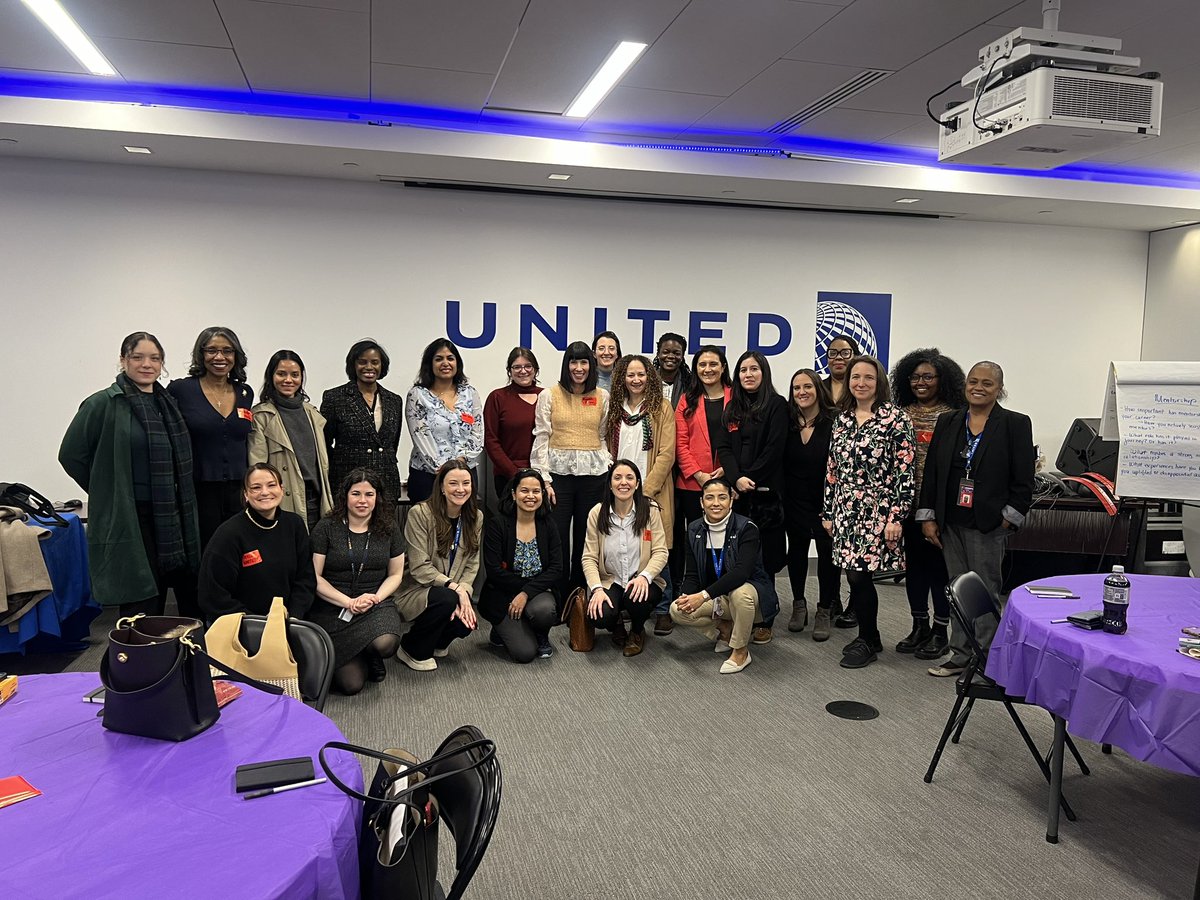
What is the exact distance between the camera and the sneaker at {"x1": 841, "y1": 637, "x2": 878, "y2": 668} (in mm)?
4348

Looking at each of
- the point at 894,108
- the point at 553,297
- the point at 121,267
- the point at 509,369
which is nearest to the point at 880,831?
the point at 509,369

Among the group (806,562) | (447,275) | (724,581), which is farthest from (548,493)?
(447,275)

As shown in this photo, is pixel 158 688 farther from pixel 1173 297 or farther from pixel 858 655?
pixel 1173 297

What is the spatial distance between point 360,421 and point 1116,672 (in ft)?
12.0

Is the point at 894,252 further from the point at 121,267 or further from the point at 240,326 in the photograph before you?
the point at 121,267

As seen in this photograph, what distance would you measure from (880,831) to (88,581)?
395 cm

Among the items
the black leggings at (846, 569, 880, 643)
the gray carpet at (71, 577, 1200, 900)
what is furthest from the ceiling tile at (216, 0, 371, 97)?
the black leggings at (846, 569, 880, 643)

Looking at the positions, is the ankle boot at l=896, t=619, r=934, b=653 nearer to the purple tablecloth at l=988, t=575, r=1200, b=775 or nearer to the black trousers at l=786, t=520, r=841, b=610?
the black trousers at l=786, t=520, r=841, b=610

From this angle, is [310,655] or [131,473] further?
[131,473]

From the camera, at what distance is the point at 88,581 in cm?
441

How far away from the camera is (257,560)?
3.65 metres

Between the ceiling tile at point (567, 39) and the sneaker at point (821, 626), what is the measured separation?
10.2 ft

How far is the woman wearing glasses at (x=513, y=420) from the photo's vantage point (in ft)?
16.8

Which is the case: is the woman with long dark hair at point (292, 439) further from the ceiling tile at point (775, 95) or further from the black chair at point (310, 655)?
the ceiling tile at point (775, 95)
